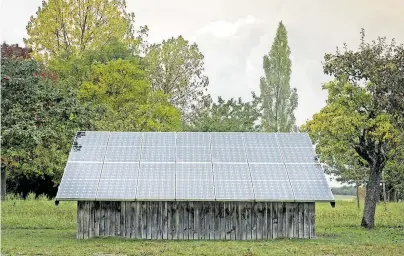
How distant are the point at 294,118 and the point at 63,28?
2738 cm

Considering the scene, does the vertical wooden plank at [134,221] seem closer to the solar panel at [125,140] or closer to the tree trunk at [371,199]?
the solar panel at [125,140]

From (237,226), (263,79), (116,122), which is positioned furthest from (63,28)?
(237,226)

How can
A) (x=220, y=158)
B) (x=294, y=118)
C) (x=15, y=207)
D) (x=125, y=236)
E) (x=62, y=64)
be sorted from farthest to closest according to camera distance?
(x=294, y=118) < (x=62, y=64) < (x=15, y=207) < (x=220, y=158) < (x=125, y=236)

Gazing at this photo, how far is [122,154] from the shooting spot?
98.7 ft

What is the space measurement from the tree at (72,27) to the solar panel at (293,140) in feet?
92.3

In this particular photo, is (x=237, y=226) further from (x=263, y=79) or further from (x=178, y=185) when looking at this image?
(x=263, y=79)

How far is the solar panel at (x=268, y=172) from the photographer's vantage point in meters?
28.7

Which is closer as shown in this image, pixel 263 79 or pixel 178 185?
pixel 178 185

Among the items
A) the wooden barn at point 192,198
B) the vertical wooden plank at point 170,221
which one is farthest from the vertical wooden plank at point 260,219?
the vertical wooden plank at point 170,221

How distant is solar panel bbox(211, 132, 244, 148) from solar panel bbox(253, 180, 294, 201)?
341 centimetres

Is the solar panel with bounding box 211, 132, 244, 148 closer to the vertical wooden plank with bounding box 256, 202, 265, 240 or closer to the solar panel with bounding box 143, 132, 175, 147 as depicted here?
the solar panel with bounding box 143, 132, 175, 147

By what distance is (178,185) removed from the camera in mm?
27922

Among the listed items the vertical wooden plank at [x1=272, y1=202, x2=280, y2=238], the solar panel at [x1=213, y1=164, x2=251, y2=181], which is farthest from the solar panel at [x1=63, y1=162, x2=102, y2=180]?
the vertical wooden plank at [x1=272, y1=202, x2=280, y2=238]

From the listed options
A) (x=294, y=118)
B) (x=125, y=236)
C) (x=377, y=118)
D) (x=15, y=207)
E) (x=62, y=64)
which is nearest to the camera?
(x=125, y=236)
